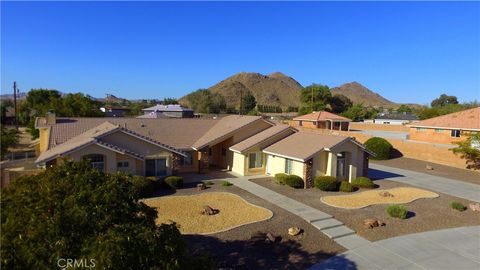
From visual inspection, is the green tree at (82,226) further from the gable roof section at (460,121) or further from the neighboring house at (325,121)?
the neighboring house at (325,121)

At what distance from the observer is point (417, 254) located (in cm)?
1400

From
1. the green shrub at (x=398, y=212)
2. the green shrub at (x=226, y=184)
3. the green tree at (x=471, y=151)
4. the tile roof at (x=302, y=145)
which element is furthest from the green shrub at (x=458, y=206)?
the green shrub at (x=226, y=184)

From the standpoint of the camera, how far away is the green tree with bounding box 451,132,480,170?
A: 103ft

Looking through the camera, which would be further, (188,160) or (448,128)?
(448,128)

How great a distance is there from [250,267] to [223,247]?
1.94 metres

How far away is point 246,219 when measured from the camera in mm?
17594

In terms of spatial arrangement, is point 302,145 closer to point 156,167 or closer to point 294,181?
point 294,181

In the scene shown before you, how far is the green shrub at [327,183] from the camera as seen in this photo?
2375 cm

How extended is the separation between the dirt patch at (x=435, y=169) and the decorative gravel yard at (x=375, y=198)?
7.78 metres

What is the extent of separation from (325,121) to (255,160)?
37690 millimetres

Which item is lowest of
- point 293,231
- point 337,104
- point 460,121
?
point 293,231

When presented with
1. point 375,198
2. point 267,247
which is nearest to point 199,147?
point 375,198

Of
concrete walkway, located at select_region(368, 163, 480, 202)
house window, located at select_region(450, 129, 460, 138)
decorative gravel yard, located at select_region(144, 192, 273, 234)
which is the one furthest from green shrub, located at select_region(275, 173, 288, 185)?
house window, located at select_region(450, 129, 460, 138)

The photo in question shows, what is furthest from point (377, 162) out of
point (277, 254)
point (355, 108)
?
point (355, 108)
